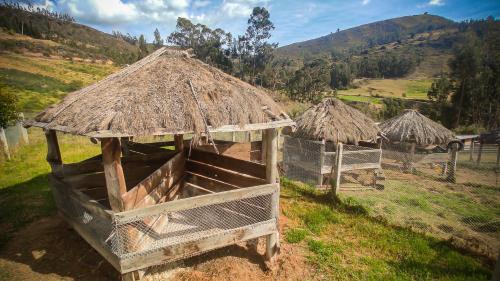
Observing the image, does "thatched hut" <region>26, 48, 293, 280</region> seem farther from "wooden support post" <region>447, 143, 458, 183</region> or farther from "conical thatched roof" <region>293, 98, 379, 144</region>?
"wooden support post" <region>447, 143, 458, 183</region>

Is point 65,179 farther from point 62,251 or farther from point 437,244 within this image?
point 437,244

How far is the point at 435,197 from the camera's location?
9.98 metres

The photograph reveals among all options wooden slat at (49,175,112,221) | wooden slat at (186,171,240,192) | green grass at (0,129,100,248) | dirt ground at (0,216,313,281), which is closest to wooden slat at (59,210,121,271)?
wooden slat at (49,175,112,221)

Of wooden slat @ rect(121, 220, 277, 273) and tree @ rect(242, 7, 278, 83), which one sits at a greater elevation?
tree @ rect(242, 7, 278, 83)

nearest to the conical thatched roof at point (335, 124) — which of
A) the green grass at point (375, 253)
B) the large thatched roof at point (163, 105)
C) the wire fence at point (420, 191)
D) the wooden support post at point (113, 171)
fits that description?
the wire fence at point (420, 191)

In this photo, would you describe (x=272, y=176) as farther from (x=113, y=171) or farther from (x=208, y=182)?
(x=113, y=171)

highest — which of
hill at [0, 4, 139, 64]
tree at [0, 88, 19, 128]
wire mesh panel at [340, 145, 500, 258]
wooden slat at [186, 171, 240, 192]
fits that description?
hill at [0, 4, 139, 64]

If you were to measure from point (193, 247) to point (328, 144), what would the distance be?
9.56 metres

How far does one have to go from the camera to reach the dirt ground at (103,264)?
4657 millimetres

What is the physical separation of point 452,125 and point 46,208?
4143cm

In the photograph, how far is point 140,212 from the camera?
3766 millimetres

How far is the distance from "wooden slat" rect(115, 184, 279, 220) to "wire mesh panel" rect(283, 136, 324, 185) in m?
5.41

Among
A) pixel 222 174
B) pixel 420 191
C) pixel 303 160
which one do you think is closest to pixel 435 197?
pixel 420 191

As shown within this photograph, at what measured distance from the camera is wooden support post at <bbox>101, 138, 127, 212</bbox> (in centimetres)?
365
